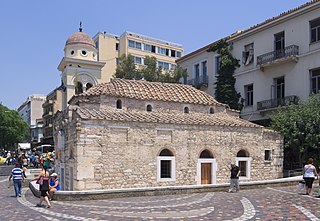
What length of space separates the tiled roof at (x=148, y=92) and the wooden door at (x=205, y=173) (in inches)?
194

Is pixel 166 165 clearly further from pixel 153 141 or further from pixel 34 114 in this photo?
pixel 34 114

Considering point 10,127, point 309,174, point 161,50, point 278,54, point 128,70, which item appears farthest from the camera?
point 161,50

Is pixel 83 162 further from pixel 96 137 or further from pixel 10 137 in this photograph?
pixel 10 137

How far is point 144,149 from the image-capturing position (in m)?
19.2

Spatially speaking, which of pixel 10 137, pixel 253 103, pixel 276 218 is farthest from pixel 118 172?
pixel 10 137

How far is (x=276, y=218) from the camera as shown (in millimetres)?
10531

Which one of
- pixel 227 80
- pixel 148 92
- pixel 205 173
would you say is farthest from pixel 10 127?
pixel 205 173

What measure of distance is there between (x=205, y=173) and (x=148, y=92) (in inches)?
253

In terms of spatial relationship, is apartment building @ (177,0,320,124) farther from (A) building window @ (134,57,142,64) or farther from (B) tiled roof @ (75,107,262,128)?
(A) building window @ (134,57,142,64)

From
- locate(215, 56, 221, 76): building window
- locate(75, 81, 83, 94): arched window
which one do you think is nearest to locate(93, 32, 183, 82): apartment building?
locate(215, 56, 221, 76): building window

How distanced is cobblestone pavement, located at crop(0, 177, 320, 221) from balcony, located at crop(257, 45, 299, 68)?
1300cm

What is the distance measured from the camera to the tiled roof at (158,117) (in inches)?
736

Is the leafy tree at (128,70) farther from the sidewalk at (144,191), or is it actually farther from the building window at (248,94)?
the sidewalk at (144,191)

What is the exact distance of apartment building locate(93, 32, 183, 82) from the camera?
55.3 metres
